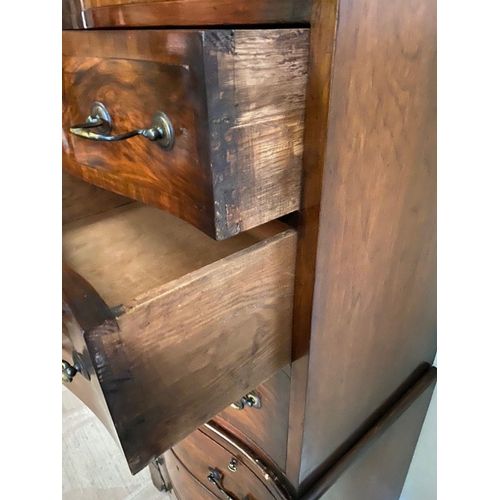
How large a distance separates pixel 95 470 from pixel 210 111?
1283mm

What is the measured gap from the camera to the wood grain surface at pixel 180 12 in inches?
14.0

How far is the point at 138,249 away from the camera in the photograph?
564 mm

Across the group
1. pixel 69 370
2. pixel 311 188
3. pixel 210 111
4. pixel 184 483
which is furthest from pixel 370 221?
pixel 184 483

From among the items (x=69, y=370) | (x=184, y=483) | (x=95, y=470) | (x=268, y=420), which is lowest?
(x=95, y=470)

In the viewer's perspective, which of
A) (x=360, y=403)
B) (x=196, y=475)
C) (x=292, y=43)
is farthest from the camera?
(x=196, y=475)

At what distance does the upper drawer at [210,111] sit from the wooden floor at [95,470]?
3.47 ft

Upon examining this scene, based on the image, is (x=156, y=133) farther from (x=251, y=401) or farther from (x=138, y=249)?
(x=251, y=401)

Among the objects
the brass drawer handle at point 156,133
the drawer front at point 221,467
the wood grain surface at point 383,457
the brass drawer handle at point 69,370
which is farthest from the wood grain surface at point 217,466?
the brass drawer handle at point 156,133

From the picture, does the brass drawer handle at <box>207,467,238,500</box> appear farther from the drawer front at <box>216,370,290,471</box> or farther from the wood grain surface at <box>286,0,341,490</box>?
the wood grain surface at <box>286,0,341,490</box>
